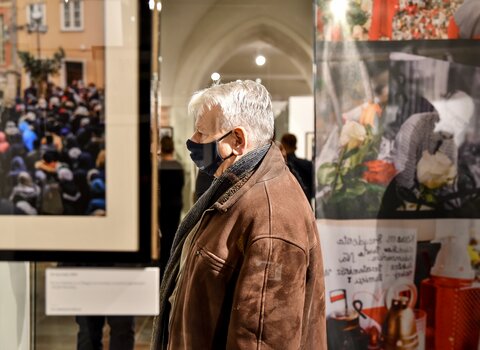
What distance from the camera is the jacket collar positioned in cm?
124

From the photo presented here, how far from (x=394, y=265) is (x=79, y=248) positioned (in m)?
1.29

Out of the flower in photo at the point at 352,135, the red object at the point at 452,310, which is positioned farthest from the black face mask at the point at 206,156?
the red object at the point at 452,310

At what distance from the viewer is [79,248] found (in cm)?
115

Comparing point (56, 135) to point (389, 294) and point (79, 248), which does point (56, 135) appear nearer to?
point (79, 248)

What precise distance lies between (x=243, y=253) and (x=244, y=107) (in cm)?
36

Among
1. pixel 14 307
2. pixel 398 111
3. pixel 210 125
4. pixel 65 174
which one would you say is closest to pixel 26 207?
pixel 65 174

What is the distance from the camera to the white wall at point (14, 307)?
1280mm

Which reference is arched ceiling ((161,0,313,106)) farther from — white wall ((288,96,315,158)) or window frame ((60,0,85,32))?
window frame ((60,0,85,32))

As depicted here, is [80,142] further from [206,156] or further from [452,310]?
[452,310]

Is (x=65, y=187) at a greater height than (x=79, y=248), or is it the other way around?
(x=65, y=187)

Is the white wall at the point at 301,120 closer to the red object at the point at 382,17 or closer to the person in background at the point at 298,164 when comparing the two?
the person in background at the point at 298,164

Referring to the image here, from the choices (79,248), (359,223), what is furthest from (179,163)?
(79,248)

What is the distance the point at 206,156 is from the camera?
1.55 metres

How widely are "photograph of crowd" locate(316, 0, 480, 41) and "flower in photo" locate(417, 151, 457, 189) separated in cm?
44
